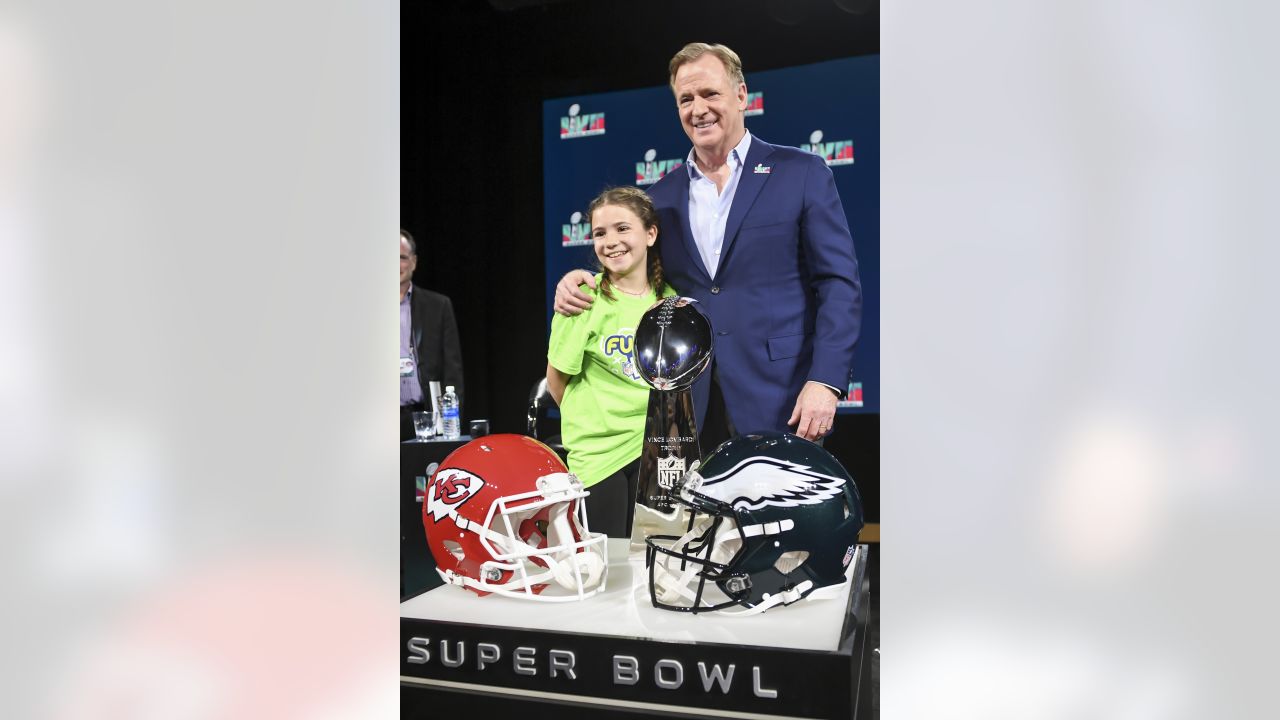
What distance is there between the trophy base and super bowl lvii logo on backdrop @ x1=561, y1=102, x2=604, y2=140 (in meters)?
1.58

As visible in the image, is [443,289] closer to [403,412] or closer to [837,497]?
[403,412]

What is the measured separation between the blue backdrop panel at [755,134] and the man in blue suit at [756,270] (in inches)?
21.2

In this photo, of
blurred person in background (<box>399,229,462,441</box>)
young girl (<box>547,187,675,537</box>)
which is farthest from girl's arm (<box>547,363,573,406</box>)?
blurred person in background (<box>399,229,462,441</box>)

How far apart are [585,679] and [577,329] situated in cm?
100

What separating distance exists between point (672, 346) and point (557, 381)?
25.7 inches

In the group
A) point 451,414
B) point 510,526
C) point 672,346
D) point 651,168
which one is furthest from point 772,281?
point 451,414

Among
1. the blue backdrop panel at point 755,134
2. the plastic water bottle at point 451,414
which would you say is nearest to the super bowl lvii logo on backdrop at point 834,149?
the blue backdrop panel at point 755,134

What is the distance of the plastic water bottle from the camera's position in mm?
2871

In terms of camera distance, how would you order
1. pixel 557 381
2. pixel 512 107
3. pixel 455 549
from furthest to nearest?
pixel 512 107 < pixel 557 381 < pixel 455 549

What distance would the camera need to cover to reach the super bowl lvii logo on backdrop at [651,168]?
8.02 ft

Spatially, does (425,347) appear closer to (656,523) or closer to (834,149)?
(834,149)

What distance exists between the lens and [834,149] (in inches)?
104

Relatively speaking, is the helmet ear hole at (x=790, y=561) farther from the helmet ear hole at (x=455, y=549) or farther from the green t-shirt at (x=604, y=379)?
the green t-shirt at (x=604, y=379)

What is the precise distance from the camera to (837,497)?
1.17 meters
